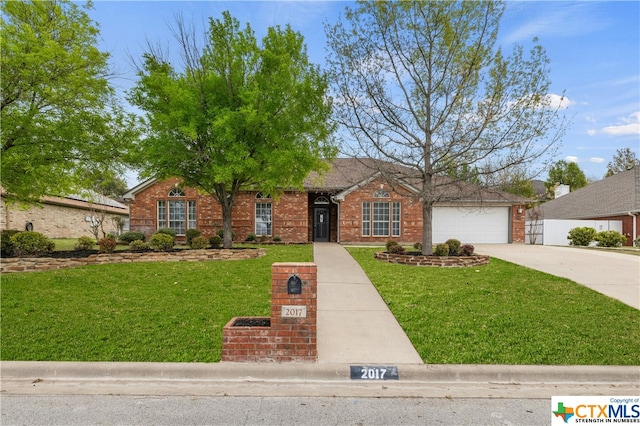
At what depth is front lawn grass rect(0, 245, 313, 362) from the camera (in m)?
5.20

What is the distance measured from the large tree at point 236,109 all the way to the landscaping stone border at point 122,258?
103 inches

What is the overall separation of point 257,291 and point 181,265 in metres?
4.41

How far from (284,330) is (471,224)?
1920 cm

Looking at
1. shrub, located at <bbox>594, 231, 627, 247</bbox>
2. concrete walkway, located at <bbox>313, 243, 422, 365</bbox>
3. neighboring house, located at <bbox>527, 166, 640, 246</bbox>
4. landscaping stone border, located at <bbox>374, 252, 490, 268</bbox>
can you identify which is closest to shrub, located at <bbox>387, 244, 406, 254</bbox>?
landscaping stone border, located at <bbox>374, 252, 490, 268</bbox>

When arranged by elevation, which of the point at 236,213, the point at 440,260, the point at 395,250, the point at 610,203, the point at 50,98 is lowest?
the point at 440,260

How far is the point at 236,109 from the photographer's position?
13.2m

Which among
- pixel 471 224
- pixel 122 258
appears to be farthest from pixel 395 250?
pixel 471 224

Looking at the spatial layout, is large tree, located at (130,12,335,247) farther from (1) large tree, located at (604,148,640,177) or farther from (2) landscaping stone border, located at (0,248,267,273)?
(1) large tree, located at (604,148,640,177)

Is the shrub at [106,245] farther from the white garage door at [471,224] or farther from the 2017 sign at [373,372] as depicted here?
the white garage door at [471,224]

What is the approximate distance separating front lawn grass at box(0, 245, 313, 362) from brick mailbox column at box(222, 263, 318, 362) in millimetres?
401

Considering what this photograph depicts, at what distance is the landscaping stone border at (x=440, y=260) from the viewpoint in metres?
11.7

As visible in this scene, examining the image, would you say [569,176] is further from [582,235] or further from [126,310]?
[126,310]

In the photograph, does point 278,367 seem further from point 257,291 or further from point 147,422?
point 257,291

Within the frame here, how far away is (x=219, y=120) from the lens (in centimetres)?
1205
